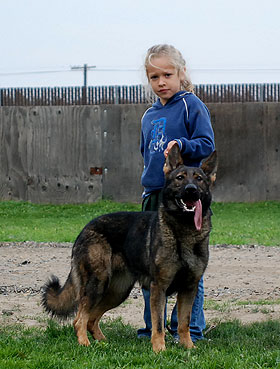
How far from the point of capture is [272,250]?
10.9 meters

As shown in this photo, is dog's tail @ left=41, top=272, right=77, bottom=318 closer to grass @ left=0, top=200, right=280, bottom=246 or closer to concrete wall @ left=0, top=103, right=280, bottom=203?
grass @ left=0, top=200, right=280, bottom=246

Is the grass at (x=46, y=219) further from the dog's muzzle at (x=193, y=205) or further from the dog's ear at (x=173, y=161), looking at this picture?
the dog's muzzle at (x=193, y=205)

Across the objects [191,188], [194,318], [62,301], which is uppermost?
[191,188]

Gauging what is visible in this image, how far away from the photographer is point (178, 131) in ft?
18.1

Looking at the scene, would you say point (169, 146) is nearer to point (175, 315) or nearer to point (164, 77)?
point (164, 77)

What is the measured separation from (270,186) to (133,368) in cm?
1281

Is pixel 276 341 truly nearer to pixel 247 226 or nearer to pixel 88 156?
pixel 247 226

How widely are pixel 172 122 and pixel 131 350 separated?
5.67ft

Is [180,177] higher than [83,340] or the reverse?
higher

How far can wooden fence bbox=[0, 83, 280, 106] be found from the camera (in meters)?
18.5

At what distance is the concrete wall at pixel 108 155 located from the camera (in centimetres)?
1681

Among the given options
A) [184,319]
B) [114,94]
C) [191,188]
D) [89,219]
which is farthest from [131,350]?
A: [114,94]

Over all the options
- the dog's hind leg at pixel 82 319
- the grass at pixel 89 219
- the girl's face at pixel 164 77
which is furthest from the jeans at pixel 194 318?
the grass at pixel 89 219

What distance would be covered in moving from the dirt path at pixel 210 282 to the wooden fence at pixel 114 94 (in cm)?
785
